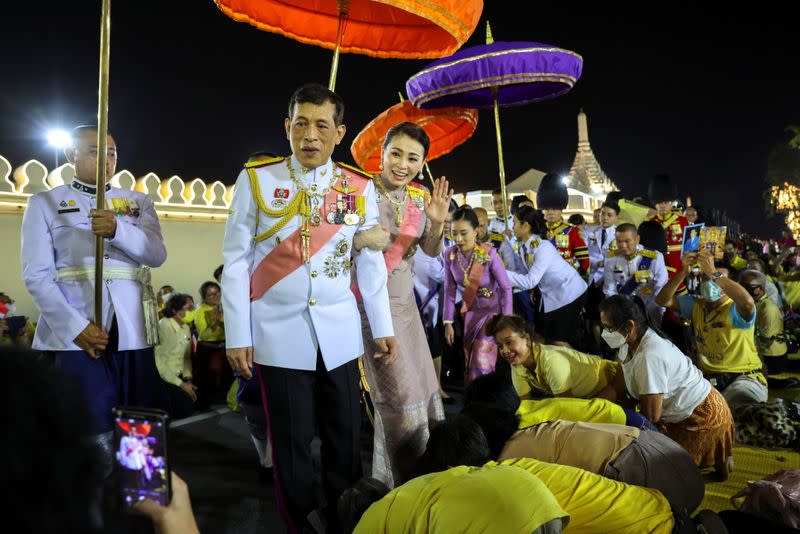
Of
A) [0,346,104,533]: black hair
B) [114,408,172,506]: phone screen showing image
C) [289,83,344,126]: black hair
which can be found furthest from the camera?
[289,83,344,126]: black hair

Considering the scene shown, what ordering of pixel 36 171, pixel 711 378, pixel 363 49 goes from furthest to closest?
1. pixel 36 171
2. pixel 711 378
3. pixel 363 49

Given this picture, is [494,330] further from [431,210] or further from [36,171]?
[36,171]

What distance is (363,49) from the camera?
169 inches

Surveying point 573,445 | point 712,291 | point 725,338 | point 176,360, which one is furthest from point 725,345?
point 176,360

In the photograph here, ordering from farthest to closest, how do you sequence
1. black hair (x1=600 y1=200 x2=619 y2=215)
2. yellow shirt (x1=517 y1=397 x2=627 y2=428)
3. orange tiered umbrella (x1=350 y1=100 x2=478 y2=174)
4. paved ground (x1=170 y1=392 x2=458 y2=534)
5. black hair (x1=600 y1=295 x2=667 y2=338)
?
black hair (x1=600 y1=200 x2=619 y2=215), orange tiered umbrella (x1=350 y1=100 x2=478 y2=174), black hair (x1=600 y1=295 x2=667 y2=338), yellow shirt (x1=517 y1=397 x2=627 y2=428), paved ground (x1=170 y1=392 x2=458 y2=534)

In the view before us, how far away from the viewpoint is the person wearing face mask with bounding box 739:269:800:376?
19.5 feet

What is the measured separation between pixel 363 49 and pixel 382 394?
249 centimetres

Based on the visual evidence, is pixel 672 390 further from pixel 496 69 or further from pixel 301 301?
pixel 496 69

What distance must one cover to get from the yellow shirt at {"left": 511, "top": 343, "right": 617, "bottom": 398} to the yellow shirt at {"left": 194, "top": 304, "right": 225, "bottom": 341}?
3423 millimetres

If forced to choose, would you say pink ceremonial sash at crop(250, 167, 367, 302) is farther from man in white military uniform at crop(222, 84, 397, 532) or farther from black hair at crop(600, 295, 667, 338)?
black hair at crop(600, 295, 667, 338)

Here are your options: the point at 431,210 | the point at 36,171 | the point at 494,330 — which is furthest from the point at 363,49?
the point at 36,171

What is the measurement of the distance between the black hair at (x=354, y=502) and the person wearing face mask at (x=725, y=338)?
120 inches

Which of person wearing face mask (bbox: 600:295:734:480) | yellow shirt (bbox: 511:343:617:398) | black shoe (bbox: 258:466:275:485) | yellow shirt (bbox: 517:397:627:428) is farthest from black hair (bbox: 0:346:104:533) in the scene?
yellow shirt (bbox: 511:343:617:398)

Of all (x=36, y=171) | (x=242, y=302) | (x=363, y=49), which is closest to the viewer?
(x=242, y=302)
